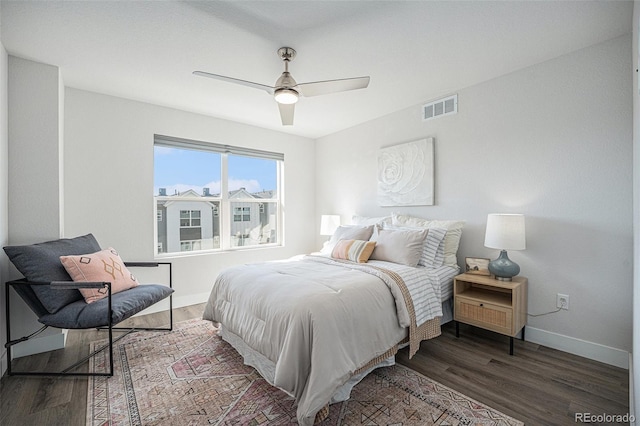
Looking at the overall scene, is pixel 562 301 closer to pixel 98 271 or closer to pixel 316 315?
pixel 316 315

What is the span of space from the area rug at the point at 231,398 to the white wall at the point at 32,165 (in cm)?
77

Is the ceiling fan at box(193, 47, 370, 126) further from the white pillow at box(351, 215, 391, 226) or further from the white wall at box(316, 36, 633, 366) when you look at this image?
the white pillow at box(351, 215, 391, 226)

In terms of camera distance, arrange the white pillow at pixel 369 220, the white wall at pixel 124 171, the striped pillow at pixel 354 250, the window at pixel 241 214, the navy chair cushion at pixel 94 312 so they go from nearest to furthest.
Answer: the navy chair cushion at pixel 94 312, the striped pillow at pixel 354 250, the white wall at pixel 124 171, the white pillow at pixel 369 220, the window at pixel 241 214

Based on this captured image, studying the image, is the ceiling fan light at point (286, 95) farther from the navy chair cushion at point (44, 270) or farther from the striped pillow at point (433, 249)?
the navy chair cushion at point (44, 270)

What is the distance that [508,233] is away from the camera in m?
2.48

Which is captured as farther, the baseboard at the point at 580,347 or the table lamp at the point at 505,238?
the table lamp at the point at 505,238

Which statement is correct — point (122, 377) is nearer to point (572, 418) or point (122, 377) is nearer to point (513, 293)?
point (572, 418)

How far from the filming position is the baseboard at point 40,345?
2396mm

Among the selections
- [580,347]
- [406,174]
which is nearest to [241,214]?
[406,174]

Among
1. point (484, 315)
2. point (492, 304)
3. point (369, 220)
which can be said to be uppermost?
point (369, 220)

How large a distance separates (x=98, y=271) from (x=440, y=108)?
372 centimetres

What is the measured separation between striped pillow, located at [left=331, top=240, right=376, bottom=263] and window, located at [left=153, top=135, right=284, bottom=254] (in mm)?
1843

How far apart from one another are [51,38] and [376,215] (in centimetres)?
364

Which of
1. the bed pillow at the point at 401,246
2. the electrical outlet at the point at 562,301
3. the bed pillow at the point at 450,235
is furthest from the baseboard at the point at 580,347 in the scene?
the bed pillow at the point at 401,246
